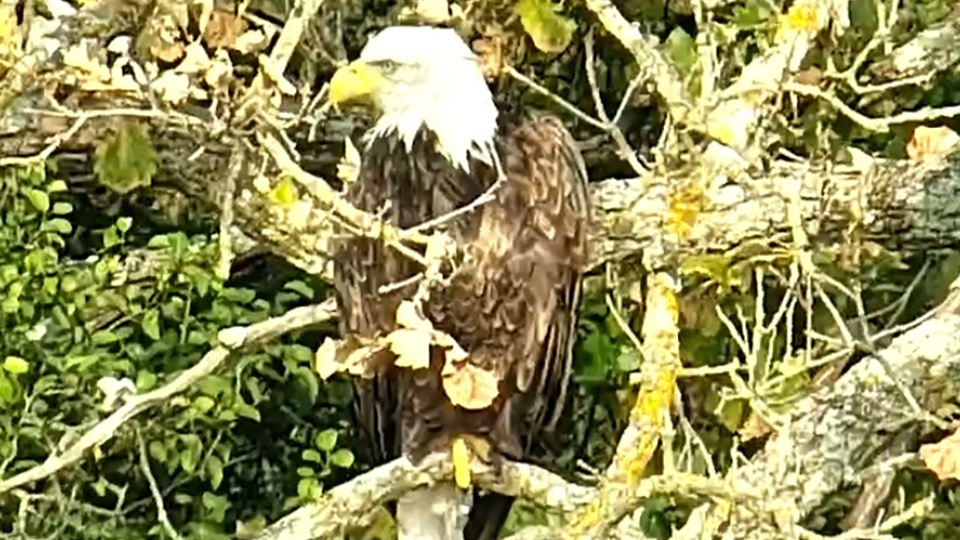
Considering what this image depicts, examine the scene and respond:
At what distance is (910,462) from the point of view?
11.0 feet

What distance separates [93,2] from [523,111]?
87cm

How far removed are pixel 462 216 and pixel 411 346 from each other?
1.95 feet

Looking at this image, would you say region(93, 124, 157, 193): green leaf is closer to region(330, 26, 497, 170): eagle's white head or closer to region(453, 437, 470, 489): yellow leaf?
region(330, 26, 497, 170): eagle's white head

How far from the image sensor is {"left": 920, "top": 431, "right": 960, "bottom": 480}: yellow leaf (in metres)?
3.22

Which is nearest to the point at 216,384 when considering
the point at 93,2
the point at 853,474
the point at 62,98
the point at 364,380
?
the point at 364,380

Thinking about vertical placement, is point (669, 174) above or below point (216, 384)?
above

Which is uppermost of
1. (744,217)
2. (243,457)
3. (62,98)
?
(62,98)

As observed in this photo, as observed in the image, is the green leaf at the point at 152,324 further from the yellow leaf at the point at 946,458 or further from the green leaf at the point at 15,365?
the yellow leaf at the point at 946,458

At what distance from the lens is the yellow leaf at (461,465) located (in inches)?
136

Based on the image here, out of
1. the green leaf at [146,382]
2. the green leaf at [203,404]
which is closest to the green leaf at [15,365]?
the green leaf at [146,382]

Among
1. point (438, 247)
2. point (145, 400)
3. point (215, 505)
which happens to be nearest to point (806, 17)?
point (438, 247)

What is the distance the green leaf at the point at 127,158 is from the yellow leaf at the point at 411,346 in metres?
0.85

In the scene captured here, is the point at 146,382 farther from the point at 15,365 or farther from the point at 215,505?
the point at 215,505

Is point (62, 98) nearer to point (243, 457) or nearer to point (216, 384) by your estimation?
point (216, 384)
